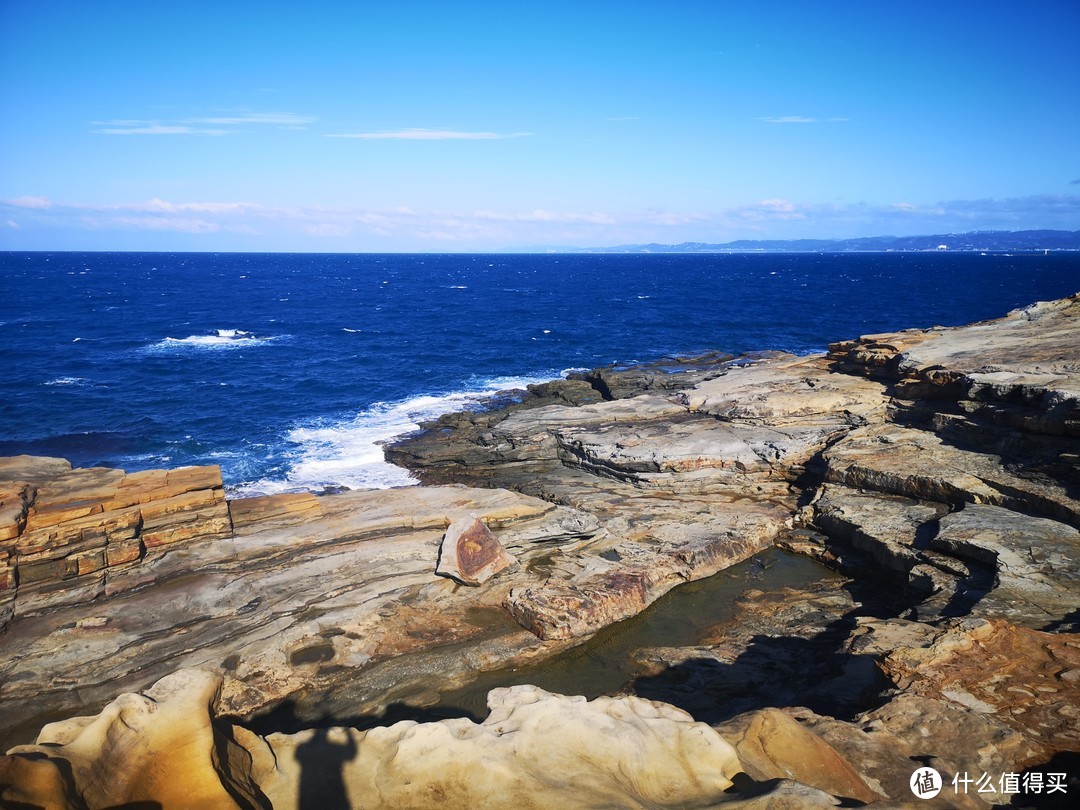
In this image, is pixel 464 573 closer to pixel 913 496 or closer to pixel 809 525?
pixel 809 525

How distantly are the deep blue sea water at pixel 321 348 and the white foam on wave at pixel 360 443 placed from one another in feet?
0.44

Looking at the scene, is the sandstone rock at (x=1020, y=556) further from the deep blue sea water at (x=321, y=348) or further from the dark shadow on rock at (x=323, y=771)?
the deep blue sea water at (x=321, y=348)

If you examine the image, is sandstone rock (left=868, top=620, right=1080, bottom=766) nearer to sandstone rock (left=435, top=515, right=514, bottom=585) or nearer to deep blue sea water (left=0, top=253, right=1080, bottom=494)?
sandstone rock (left=435, top=515, right=514, bottom=585)

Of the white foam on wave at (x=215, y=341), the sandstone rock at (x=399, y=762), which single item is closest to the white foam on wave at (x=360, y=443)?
the sandstone rock at (x=399, y=762)

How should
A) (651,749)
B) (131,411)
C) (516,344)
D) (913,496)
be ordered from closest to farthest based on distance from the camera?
(651,749) < (913,496) < (131,411) < (516,344)

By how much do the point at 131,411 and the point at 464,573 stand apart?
101 feet

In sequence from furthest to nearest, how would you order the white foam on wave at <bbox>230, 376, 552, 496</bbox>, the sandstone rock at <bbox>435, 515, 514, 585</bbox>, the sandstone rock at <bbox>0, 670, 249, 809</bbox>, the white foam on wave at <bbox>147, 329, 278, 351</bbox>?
1. the white foam on wave at <bbox>147, 329, 278, 351</bbox>
2. the white foam on wave at <bbox>230, 376, 552, 496</bbox>
3. the sandstone rock at <bbox>435, 515, 514, 585</bbox>
4. the sandstone rock at <bbox>0, 670, 249, 809</bbox>

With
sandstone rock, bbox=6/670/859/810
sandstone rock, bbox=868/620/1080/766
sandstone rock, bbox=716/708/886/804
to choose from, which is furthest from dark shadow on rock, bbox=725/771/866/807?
sandstone rock, bbox=868/620/1080/766

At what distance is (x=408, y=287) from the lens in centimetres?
12356

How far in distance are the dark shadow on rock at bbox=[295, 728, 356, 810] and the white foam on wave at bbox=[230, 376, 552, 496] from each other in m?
18.4

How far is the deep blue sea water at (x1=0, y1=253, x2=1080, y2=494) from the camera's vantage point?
32.2m

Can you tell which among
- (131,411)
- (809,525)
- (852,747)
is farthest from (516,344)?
(852,747)

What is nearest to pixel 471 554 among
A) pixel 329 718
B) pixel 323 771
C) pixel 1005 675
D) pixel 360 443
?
pixel 329 718

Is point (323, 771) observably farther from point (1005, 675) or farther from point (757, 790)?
point (1005, 675)
